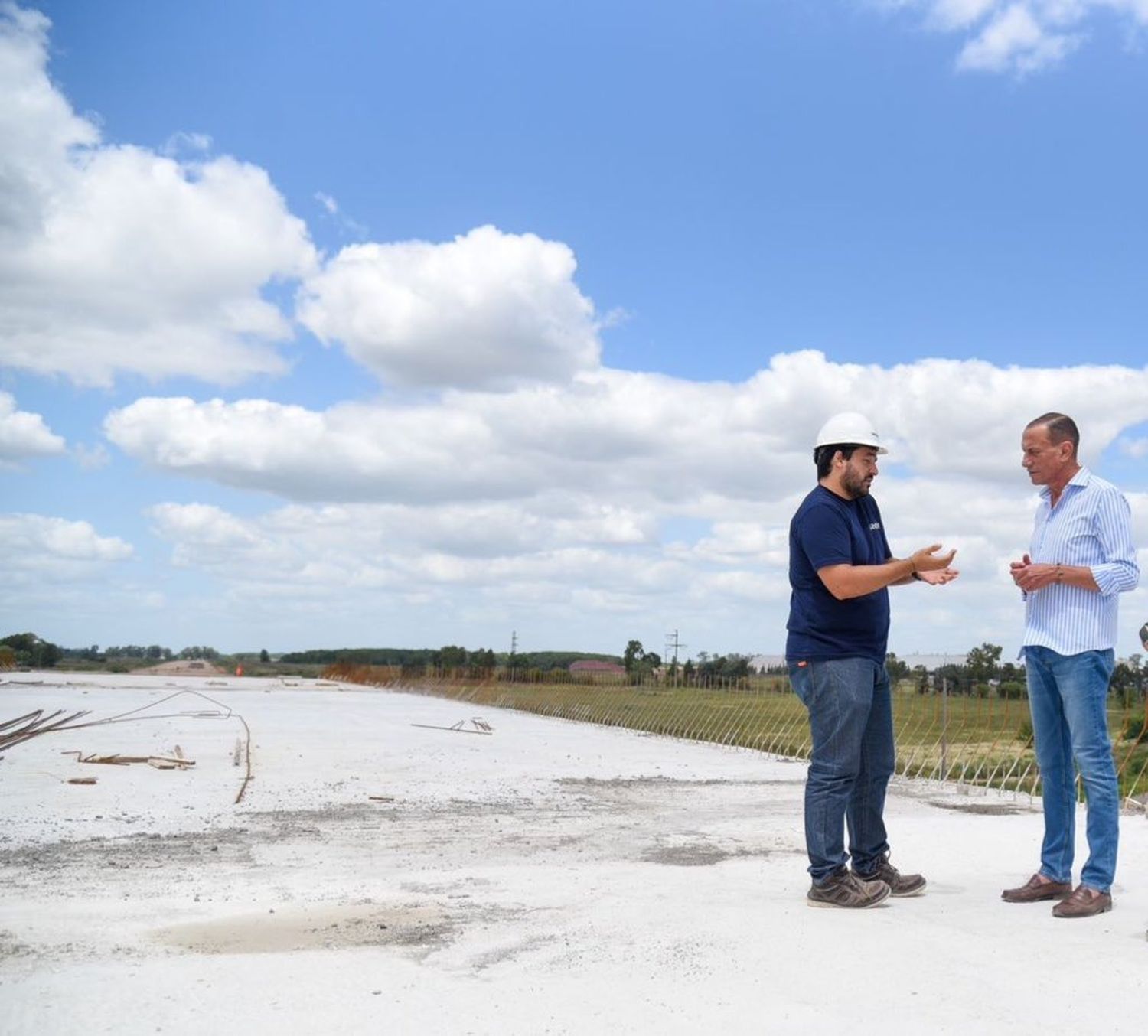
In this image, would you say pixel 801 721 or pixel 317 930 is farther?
pixel 801 721

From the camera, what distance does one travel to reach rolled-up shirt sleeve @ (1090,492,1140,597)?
13.4 feet

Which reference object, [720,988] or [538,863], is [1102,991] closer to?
[720,988]

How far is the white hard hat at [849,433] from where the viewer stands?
4.26 m

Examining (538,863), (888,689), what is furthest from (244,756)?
(888,689)

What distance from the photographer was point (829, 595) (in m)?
4.17

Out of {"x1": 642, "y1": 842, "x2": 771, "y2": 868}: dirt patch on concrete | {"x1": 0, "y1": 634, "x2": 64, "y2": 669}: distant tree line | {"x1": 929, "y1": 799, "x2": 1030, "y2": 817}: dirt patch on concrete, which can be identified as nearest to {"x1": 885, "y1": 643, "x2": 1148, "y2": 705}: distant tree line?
{"x1": 929, "y1": 799, "x2": 1030, "y2": 817}: dirt patch on concrete

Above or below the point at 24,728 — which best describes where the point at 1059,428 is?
above

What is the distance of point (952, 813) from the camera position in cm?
722

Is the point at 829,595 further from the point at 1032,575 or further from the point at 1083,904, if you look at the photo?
the point at 1083,904

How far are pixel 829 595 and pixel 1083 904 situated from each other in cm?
132

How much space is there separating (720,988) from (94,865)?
3.14 metres

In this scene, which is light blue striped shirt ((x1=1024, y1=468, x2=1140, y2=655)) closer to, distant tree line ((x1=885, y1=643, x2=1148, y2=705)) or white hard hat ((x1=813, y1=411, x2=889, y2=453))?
white hard hat ((x1=813, y1=411, x2=889, y2=453))

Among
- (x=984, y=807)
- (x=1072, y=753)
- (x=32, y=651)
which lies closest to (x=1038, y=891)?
(x=1072, y=753)

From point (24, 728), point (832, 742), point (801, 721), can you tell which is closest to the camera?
point (832, 742)
